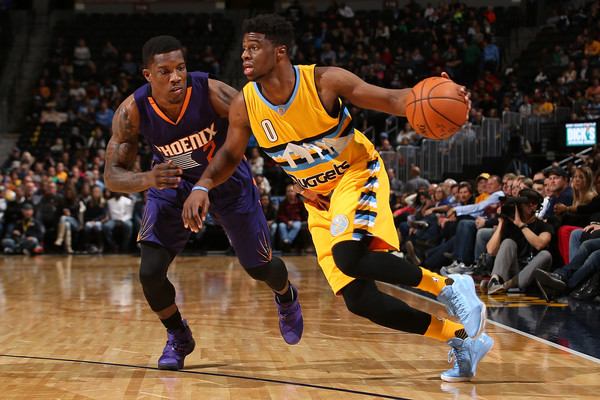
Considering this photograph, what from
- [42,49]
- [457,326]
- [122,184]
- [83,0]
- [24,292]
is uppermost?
[83,0]

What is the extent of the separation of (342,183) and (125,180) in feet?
4.11

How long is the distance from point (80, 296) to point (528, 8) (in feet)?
54.3

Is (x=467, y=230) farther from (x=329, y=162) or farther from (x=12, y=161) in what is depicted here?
(x=12, y=161)

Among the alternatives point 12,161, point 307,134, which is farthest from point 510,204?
point 12,161

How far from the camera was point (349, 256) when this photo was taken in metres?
3.52

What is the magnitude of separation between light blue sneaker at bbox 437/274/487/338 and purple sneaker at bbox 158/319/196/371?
5.13 feet

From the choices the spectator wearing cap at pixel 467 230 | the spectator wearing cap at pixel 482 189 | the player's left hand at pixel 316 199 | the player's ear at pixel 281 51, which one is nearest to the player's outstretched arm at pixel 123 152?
the player's left hand at pixel 316 199

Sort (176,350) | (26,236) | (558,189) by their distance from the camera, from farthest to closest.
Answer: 1. (26,236)
2. (558,189)
3. (176,350)

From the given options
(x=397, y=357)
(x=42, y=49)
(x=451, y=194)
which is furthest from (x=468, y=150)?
(x=42, y=49)

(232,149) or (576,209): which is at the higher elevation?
(232,149)

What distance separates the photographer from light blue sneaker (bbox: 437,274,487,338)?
12.1 feet

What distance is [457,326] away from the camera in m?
3.77

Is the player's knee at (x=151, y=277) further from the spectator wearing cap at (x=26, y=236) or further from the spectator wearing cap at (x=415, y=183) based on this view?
the spectator wearing cap at (x=26, y=236)

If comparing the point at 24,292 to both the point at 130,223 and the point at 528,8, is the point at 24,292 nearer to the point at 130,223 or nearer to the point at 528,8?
the point at 130,223
